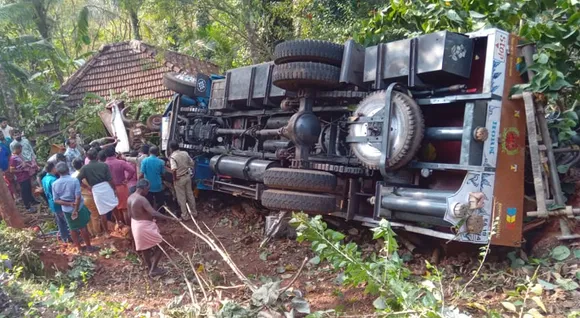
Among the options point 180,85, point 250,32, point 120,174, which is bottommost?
point 120,174

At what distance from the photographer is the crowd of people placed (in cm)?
543

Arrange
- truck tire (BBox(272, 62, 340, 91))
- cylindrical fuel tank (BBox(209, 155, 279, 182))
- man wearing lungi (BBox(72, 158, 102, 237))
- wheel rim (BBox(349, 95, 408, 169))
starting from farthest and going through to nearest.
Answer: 1. man wearing lungi (BBox(72, 158, 102, 237))
2. cylindrical fuel tank (BBox(209, 155, 279, 182))
3. truck tire (BBox(272, 62, 340, 91))
4. wheel rim (BBox(349, 95, 408, 169))

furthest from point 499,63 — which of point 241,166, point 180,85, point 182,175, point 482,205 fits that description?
point 180,85

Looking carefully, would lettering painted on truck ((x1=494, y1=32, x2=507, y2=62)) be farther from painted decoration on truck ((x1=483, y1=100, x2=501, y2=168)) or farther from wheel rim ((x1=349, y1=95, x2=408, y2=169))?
wheel rim ((x1=349, y1=95, x2=408, y2=169))

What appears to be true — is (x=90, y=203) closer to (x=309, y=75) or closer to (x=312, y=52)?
(x=309, y=75)

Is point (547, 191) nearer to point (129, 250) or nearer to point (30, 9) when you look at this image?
point (129, 250)

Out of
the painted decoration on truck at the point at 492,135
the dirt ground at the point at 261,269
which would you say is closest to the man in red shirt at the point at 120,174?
the dirt ground at the point at 261,269

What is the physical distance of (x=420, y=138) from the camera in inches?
167

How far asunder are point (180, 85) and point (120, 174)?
184 centimetres

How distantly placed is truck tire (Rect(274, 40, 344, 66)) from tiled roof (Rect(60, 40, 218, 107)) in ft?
23.5

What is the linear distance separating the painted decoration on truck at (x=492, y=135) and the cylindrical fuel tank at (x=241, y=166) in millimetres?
2623

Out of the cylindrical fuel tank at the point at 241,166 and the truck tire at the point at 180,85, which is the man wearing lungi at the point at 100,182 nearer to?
the cylindrical fuel tank at the point at 241,166

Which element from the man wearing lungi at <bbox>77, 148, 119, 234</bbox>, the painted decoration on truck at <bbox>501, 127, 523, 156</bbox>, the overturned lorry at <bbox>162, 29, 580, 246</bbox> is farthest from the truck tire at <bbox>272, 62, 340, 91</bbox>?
the man wearing lungi at <bbox>77, 148, 119, 234</bbox>

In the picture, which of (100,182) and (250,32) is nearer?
(100,182)
